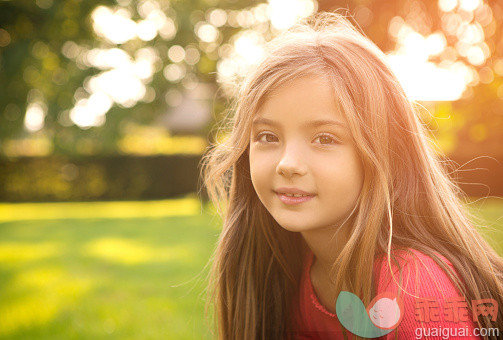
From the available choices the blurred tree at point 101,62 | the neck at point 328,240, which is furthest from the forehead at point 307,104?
the blurred tree at point 101,62

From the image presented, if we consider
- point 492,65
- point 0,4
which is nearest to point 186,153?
point 0,4

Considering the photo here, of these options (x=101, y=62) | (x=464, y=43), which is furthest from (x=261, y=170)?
(x=101, y=62)

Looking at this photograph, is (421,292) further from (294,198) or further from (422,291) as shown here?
(294,198)

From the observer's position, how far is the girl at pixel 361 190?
1.65m

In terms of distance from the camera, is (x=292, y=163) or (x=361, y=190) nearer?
(x=292, y=163)

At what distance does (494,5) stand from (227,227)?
1023cm

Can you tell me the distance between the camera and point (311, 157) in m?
1.74

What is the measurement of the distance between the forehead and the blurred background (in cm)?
272

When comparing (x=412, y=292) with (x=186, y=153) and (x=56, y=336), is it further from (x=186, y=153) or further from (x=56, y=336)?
(x=186, y=153)

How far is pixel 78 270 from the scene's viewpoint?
20.4 ft

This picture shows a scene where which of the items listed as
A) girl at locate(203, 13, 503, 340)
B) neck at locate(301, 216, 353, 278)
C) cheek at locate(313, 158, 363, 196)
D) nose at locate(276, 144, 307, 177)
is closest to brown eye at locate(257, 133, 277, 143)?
girl at locate(203, 13, 503, 340)

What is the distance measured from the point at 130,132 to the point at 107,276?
949 centimetres

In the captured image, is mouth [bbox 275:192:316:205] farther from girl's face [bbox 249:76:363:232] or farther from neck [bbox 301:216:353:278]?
neck [bbox 301:216:353:278]

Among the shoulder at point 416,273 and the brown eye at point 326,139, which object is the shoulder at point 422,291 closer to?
the shoulder at point 416,273
